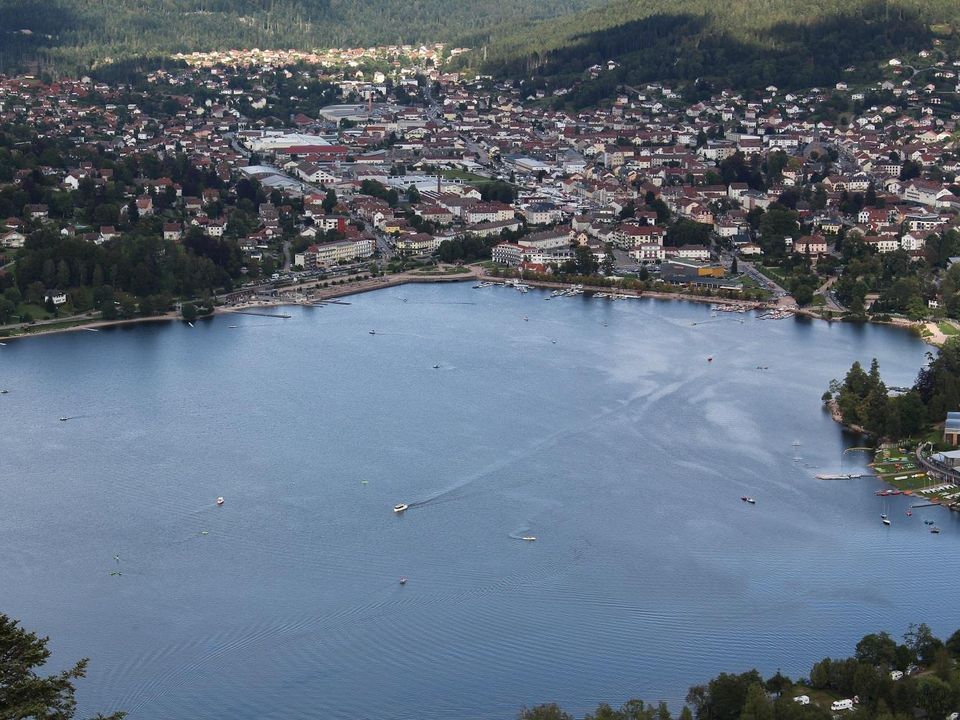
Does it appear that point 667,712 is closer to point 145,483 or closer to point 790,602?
point 790,602

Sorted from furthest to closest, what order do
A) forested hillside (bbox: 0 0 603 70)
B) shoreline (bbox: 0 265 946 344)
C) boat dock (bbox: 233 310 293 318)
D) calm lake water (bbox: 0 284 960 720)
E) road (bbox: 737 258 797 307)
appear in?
forested hillside (bbox: 0 0 603 70)
road (bbox: 737 258 797 307)
boat dock (bbox: 233 310 293 318)
shoreline (bbox: 0 265 946 344)
calm lake water (bbox: 0 284 960 720)

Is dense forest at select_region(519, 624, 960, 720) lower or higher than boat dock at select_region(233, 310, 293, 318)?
lower

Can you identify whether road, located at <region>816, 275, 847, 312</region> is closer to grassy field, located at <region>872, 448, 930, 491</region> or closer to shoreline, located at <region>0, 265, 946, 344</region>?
shoreline, located at <region>0, 265, 946, 344</region>

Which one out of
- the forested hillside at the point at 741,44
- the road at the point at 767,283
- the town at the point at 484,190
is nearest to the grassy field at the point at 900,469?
the town at the point at 484,190

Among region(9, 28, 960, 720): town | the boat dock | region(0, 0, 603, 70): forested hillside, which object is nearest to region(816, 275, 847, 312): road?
region(9, 28, 960, 720): town

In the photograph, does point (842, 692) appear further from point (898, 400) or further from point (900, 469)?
point (898, 400)

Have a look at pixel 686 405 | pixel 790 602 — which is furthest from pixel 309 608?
pixel 686 405

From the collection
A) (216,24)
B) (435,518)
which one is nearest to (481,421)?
(435,518)
